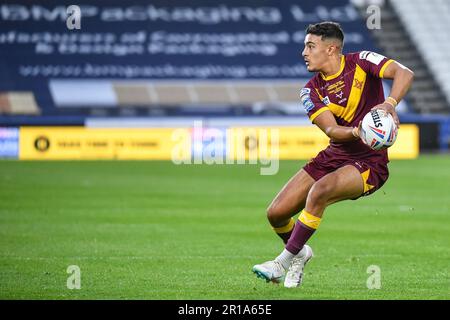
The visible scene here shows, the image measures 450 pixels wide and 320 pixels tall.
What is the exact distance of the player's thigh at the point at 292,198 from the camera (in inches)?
363

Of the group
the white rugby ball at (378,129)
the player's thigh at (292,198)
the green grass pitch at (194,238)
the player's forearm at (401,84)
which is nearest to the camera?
the white rugby ball at (378,129)

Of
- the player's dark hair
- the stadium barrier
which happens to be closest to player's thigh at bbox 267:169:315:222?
the player's dark hair

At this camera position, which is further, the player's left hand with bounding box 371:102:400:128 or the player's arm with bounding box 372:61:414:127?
the player's arm with bounding box 372:61:414:127

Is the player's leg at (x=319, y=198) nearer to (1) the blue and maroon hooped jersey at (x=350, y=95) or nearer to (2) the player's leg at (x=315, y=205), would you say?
(2) the player's leg at (x=315, y=205)

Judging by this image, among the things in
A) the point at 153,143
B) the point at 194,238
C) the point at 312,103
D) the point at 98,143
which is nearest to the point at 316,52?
the point at 312,103

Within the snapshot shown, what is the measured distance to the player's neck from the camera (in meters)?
9.11

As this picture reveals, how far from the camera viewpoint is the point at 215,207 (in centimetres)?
1695

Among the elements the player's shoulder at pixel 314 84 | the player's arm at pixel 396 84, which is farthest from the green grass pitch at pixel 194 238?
the player's shoulder at pixel 314 84

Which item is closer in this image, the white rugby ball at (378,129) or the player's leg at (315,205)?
the white rugby ball at (378,129)

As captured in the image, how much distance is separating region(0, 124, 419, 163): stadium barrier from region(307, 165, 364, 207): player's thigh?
20126mm

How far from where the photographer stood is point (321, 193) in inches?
347

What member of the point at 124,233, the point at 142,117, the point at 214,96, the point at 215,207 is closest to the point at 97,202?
the point at 215,207

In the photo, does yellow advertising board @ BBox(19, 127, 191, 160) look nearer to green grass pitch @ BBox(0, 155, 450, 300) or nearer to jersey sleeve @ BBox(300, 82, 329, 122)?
green grass pitch @ BBox(0, 155, 450, 300)

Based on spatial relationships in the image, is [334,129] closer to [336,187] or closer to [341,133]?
[341,133]
